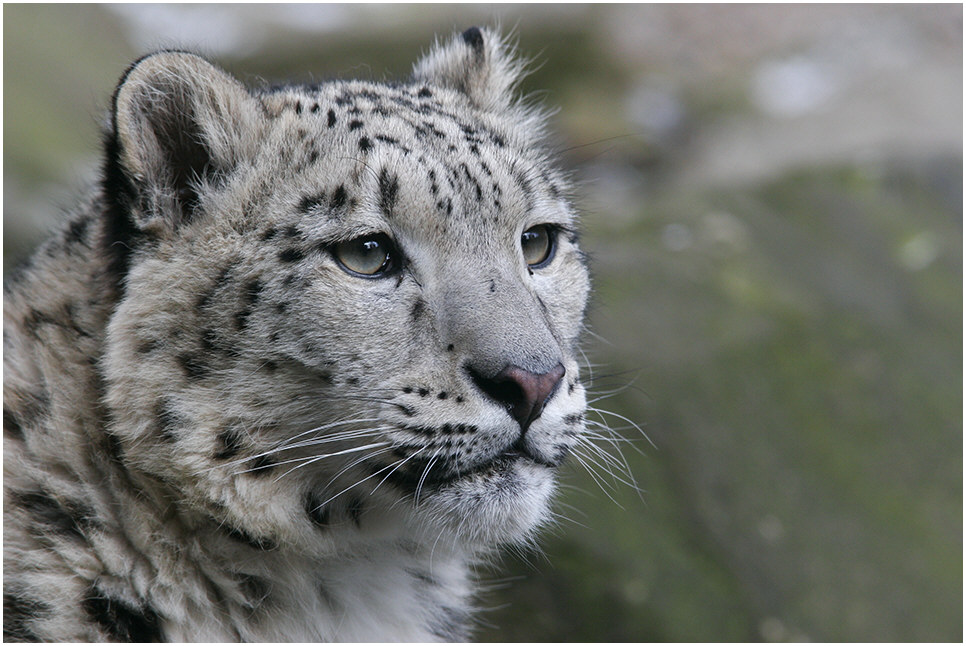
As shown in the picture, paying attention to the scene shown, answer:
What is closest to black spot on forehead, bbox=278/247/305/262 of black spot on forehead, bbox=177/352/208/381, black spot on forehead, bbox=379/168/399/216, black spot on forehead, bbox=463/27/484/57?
black spot on forehead, bbox=379/168/399/216

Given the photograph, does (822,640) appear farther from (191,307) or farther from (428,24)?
A: (428,24)

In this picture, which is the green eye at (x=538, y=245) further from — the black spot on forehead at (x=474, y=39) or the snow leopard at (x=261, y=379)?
the black spot on forehead at (x=474, y=39)

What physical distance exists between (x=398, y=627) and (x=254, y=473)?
3.44 feet

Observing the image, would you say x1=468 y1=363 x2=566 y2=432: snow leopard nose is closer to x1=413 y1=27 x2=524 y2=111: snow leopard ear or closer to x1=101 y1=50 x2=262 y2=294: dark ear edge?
x1=101 y1=50 x2=262 y2=294: dark ear edge

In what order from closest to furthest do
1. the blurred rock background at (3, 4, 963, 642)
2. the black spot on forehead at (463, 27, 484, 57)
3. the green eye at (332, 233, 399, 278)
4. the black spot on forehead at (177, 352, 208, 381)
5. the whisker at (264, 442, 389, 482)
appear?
the whisker at (264, 442, 389, 482), the black spot on forehead at (177, 352, 208, 381), the green eye at (332, 233, 399, 278), the black spot on forehead at (463, 27, 484, 57), the blurred rock background at (3, 4, 963, 642)

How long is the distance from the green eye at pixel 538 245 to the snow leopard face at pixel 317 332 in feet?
1.16

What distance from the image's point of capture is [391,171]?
3.78 metres

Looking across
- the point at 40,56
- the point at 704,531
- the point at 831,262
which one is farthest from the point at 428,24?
the point at 704,531

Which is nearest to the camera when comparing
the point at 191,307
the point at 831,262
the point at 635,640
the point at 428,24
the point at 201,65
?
the point at 191,307

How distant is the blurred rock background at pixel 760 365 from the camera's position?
5.82 metres

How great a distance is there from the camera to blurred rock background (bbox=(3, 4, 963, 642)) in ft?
19.1

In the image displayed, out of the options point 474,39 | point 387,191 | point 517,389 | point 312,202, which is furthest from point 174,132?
point 474,39

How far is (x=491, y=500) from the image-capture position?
3600mm

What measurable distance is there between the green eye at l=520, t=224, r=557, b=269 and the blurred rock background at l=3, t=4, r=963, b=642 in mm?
867
